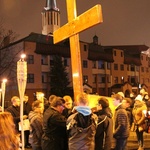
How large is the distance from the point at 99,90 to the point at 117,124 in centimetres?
5014

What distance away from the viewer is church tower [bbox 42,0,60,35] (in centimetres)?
10775

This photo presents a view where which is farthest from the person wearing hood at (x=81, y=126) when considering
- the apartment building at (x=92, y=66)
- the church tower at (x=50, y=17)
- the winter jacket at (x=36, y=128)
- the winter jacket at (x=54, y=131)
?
the church tower at (x=50, y=17)

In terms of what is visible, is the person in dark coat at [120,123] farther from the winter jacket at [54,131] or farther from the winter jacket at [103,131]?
the winter jacket at [54,131]

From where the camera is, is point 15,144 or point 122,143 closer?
point 15,144

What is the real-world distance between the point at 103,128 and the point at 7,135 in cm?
424

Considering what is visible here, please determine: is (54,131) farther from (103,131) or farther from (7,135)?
(7,135)

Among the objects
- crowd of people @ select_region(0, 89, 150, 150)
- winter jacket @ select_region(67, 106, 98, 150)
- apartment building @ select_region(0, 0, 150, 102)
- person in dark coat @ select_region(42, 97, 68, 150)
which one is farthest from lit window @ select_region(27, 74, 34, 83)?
winter jacket @ select_region(67, 106, 98, 150)

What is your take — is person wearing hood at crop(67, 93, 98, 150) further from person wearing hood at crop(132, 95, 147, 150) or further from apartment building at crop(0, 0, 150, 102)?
apartment building at crop(0, 0, 150, 102)

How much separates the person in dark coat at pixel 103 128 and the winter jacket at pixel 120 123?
0.43 m

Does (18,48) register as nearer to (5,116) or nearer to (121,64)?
(121,64)

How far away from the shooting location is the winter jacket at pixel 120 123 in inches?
290

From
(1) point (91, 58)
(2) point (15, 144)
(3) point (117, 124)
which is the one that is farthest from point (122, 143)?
(1) point (91, 58)

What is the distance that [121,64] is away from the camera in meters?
63.6

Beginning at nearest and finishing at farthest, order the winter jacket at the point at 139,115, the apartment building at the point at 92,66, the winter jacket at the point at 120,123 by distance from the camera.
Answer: the winter jacket at the point at 120,123
the winter jacket at the point at 139,115
the apartment building at the point at 92,66
